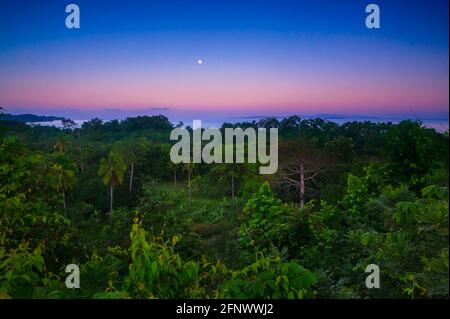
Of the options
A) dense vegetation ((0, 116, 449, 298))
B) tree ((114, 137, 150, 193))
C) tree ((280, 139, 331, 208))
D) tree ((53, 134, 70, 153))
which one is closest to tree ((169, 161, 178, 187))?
dense vegetation ((0, 116, 449, 298))

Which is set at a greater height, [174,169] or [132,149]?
[132,149]

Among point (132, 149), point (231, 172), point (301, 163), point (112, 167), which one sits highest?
point (132, 149)

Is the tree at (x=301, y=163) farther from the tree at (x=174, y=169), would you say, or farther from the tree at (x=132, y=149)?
the tree at (x=174, y=169)

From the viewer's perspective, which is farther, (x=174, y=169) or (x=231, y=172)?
(x=174, y=169)

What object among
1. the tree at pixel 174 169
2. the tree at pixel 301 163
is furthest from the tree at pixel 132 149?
the tree at pixel 301 163

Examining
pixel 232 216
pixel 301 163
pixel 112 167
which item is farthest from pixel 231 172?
pixel 301 163

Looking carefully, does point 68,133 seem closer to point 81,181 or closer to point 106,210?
point 81,181

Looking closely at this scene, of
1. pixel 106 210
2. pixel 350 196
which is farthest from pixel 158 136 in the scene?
pixel 350 196

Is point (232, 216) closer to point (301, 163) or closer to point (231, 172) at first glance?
point (231, 172)

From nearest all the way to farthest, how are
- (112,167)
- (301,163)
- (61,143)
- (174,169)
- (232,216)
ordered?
(301,163)
(232,216)
(112,167)
(61,143)
(174,169)
